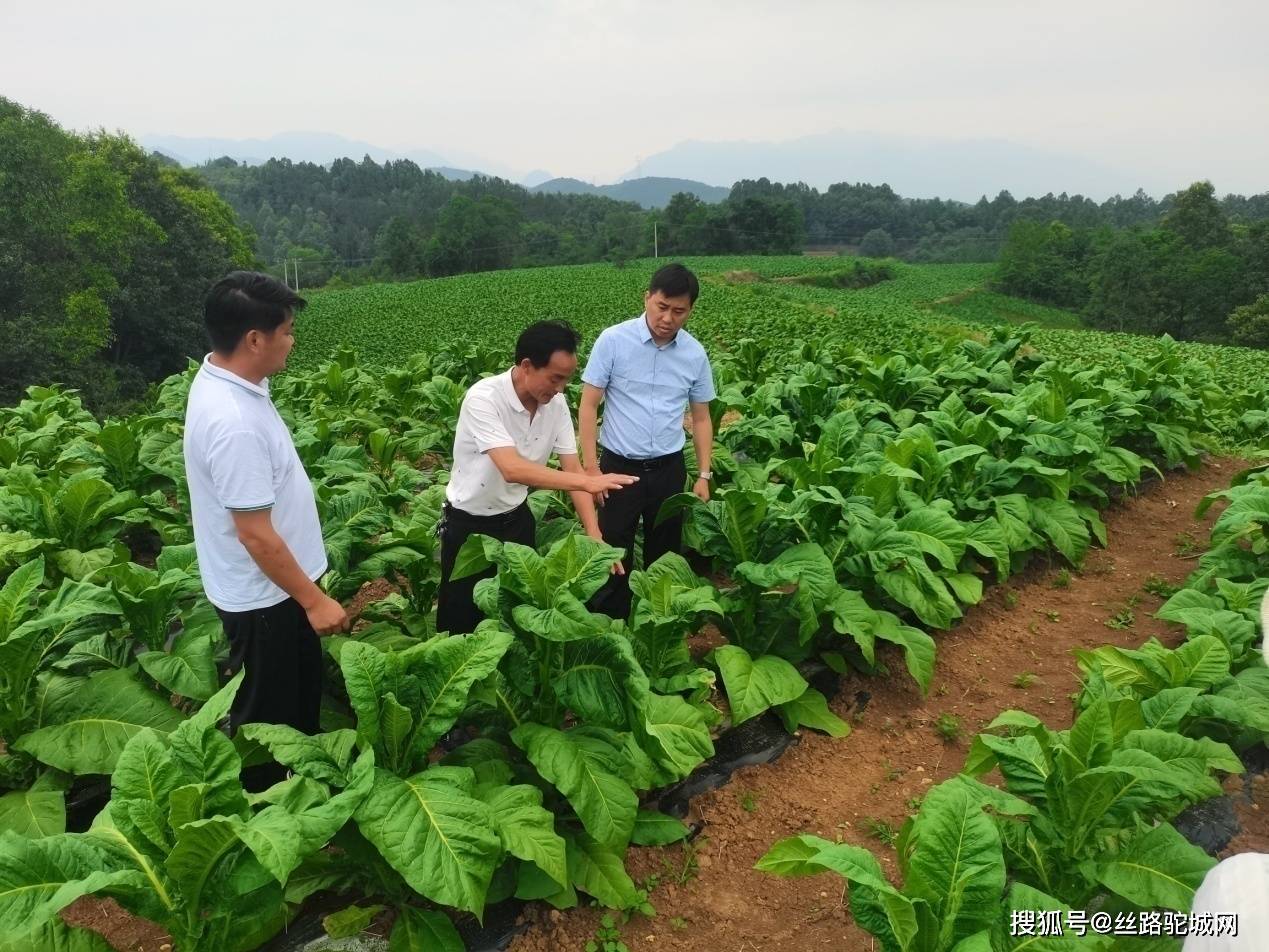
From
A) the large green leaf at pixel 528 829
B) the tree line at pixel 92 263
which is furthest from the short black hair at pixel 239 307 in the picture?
the tree line at pixel 92 263

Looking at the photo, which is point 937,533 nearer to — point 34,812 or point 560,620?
point 560,620

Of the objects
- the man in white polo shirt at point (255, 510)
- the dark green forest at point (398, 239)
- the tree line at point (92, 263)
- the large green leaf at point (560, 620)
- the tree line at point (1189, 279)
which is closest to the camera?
the man in white polo shirt at point (255, 510)

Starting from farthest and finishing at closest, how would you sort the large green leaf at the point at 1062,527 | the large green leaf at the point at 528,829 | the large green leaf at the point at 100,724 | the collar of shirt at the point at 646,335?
1. the large green leaf at the point at 1062,527
2. the collar of shirt at the point at 646,335
3. the large green leaf at the point at 100,724
4. the large green leaf at the point at 528,829

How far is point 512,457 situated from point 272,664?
3.81 ft

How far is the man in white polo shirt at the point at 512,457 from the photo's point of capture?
3.21 meters

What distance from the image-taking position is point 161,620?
11.3 ft

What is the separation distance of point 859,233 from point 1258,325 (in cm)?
6254

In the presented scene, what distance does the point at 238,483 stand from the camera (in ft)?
7.90

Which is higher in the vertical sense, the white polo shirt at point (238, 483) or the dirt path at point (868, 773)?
the white polo shirt at point (238, 483)

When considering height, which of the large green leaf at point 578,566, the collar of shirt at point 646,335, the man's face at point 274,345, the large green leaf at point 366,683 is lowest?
the large green leaf at point 366,683

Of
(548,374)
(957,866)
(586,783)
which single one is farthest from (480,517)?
(957,866)

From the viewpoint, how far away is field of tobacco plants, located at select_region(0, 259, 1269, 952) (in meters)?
2.14

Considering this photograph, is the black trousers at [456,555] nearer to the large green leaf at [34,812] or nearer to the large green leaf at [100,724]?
the large green leaf at [100,724]

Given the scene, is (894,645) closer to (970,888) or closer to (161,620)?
(970,888)
